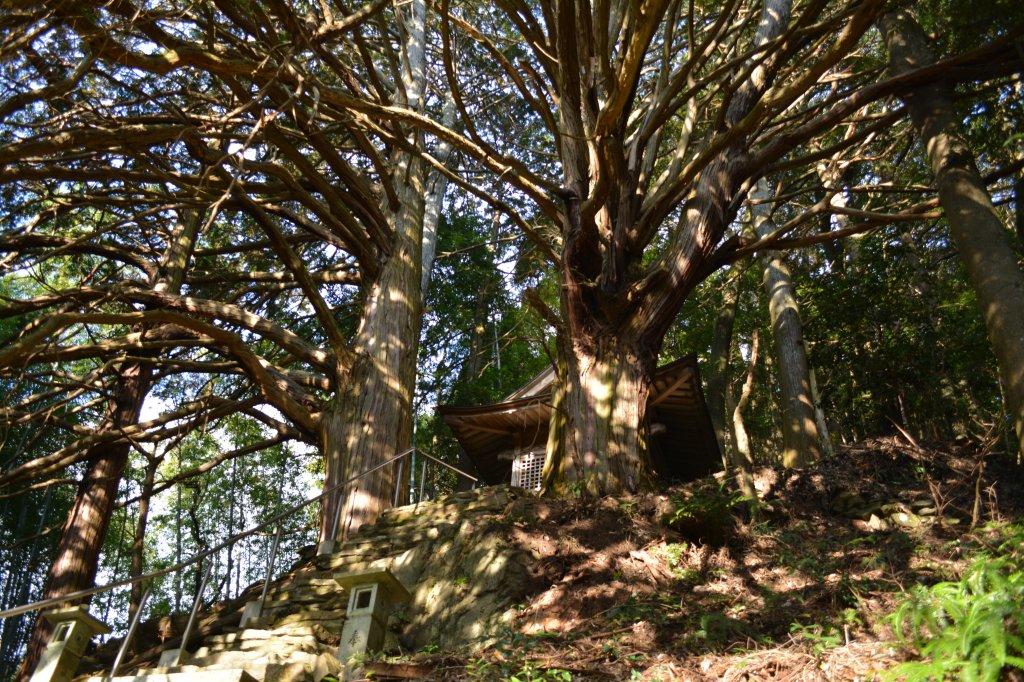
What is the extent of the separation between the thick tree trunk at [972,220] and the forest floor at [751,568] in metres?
1.00

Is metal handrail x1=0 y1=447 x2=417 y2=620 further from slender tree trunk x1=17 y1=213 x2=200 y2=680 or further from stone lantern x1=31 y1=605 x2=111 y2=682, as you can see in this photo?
slender tree trunk x1=17 y1=213 x2=200 y2=680

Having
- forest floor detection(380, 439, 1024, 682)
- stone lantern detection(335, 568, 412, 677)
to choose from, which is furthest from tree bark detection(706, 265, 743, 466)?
stone lantern detection(335, 568, 412, 677)

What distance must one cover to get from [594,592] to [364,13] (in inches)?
206

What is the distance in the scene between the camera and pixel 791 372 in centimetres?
1180

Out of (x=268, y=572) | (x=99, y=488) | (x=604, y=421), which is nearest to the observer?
(x=268, y=572)

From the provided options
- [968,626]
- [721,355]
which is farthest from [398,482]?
[721,355]

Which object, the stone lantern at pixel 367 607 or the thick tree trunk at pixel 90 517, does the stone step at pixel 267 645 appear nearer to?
the stone lantern at pixel 367 607

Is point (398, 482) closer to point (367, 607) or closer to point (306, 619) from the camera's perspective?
point (306, 619)

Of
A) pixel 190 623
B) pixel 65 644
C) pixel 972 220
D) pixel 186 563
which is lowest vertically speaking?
pixel 65 644

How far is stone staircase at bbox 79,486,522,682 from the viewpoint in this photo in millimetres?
4895

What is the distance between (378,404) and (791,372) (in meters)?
6.84

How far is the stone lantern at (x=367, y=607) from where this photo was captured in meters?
5.43

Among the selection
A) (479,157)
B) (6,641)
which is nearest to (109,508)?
(479,157)

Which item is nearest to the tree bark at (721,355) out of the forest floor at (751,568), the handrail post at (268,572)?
the forest floor at (751,568)
